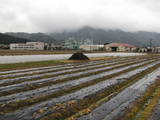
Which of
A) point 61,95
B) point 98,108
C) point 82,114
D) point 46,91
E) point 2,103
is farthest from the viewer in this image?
point 46,91

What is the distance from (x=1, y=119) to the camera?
7.16 metres

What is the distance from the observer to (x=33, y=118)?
7.33 meters

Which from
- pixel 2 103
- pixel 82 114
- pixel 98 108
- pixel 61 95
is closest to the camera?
pixel 82 114

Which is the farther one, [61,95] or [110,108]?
[61,95]

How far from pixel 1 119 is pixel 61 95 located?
427 cm

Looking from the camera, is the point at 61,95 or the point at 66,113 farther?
the point at 61,95

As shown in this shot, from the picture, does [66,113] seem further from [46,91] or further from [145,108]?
[46,91]

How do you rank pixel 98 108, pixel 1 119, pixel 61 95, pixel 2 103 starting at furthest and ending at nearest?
pixel 61 95 → pixel 2 103 → pixel 98 108 → pixel 1 119

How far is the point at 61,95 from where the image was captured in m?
11.1

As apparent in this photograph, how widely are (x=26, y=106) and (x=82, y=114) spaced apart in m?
2.54

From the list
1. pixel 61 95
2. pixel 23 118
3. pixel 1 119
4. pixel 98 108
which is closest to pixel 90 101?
pixel 98 108

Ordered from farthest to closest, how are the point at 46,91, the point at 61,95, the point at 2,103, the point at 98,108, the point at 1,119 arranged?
the point at 46,91 < the point at 61,95 < the point at 2,103 < the point at 98,108 < the point at 1,119

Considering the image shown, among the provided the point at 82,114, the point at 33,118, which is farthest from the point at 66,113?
the point at 33,118

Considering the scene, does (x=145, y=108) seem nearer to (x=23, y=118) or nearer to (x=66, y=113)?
(x=66, y=113)
